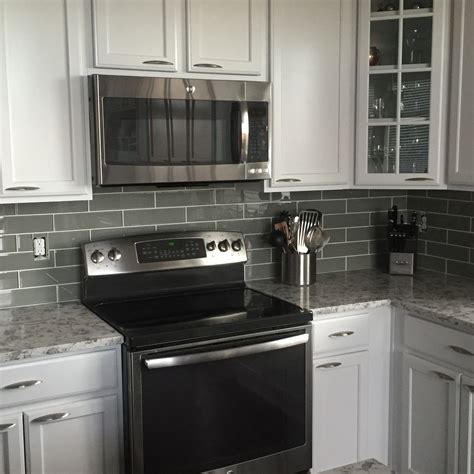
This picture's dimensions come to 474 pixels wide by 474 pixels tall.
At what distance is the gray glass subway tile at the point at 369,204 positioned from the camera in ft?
11.1

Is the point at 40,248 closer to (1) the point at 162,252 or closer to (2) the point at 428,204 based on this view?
(1) the point at 162,252

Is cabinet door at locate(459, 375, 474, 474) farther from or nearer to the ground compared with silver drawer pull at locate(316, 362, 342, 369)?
nearer to the ground

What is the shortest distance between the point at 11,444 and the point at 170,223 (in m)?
1.15

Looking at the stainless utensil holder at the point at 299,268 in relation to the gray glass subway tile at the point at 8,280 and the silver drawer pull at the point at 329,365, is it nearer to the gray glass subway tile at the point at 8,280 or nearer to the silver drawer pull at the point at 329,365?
the silver drawer pull at the point at 329,365

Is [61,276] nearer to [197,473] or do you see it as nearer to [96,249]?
[96,249]

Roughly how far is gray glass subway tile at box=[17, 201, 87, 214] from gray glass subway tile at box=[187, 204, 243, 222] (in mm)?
487

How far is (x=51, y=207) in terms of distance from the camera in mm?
2723

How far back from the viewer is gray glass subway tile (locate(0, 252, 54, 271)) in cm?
Result: 267

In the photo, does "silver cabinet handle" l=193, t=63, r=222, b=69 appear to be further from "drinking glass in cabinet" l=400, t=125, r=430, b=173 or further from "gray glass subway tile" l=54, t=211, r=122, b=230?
"drinking glass in cabinet" l=400, t=125, r=430, b=173

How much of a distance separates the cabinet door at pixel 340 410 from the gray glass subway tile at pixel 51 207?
1146 millimetres

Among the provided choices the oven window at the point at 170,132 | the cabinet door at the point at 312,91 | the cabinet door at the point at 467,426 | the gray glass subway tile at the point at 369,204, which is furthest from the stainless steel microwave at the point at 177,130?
the cabinet door at the point at 467,426

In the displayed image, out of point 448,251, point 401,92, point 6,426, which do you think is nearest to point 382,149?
point 401,92

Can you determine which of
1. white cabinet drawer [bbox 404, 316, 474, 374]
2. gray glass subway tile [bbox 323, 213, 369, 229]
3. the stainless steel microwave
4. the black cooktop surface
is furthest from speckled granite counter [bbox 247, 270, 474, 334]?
the stainless steel microwave

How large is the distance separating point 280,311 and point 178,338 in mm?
450
